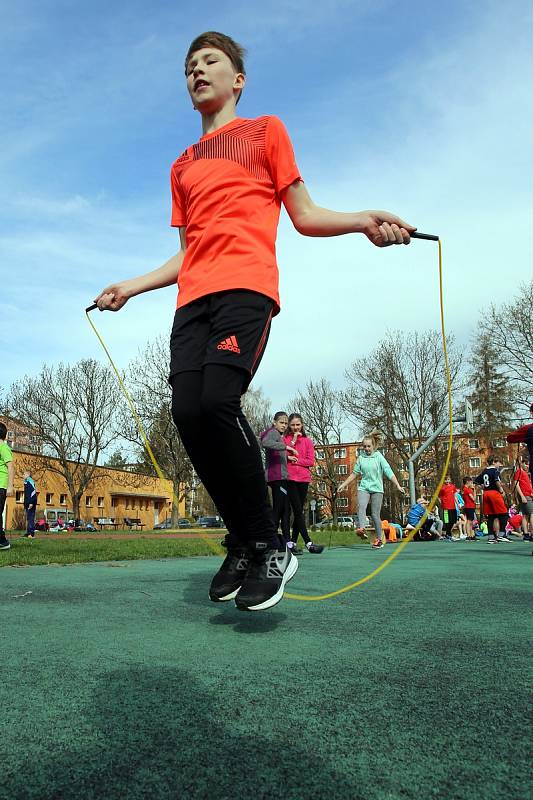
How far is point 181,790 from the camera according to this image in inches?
43.4

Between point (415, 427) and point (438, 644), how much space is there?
35407 mm

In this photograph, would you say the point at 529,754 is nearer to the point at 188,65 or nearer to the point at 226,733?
the point at 226,733

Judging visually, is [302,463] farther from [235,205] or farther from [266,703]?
[266,703]

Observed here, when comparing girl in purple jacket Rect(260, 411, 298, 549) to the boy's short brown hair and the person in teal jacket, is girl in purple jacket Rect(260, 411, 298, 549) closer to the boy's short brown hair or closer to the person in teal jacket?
the person in teal jacket

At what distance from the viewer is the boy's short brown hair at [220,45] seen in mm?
3027

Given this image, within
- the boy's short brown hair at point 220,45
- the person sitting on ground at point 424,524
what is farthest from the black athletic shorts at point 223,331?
the person sitting on ground at point 424,524

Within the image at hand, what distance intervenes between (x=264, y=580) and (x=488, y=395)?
109 feet

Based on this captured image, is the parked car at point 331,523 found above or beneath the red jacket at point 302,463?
beneath

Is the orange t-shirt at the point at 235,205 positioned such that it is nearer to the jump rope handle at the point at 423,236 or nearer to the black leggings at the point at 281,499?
the jump rope handle at the point at 423,236

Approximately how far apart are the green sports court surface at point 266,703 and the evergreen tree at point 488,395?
3050 centimetres

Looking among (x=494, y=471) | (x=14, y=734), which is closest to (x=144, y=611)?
(x=14, y=734)

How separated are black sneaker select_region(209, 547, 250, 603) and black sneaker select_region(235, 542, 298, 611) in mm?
113

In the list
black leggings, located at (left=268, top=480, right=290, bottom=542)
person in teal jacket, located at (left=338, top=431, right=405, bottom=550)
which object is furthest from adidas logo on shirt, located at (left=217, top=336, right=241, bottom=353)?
person in teal jacket, located at (left=338, top=431, right=405, bottom=550)

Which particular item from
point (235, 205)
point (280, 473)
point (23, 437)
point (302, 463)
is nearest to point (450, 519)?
point (302, 463)
